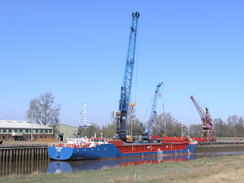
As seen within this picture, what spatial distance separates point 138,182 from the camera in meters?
21.7

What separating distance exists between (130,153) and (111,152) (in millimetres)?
6041

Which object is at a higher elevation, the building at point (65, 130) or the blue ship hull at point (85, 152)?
the building at point (65, 130)

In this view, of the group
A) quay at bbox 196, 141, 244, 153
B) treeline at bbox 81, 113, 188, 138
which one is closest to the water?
quay at bbox 196, 141, 244, 153

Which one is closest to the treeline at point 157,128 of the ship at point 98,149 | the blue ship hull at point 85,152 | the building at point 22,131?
the building at point 22,131

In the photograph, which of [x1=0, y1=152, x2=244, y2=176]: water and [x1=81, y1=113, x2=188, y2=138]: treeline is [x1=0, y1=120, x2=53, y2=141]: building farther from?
[x1=0, y1=152, x2=244, y2=176]: water

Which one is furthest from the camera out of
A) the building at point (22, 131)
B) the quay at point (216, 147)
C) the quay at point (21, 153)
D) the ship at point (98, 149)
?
the building at point (22, 131)

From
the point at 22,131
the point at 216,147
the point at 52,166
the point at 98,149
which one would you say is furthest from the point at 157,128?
the point at 52,166

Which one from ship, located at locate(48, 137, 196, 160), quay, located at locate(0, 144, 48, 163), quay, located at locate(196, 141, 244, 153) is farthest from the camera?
quay, located at locate(196, 141, 244, 153)

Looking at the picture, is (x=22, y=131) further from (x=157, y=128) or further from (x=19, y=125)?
(x=157, y=128)

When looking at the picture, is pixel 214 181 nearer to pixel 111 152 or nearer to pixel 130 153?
pixel 111 152

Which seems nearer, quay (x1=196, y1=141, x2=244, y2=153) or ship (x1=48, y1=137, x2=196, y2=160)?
ship (x1=48, y1=137, x2=196, y2=160)

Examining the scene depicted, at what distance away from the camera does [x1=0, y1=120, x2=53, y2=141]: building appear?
320 ft

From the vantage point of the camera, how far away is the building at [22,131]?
97.6 meters

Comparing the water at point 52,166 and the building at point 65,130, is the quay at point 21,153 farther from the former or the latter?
the building at point 65,130
